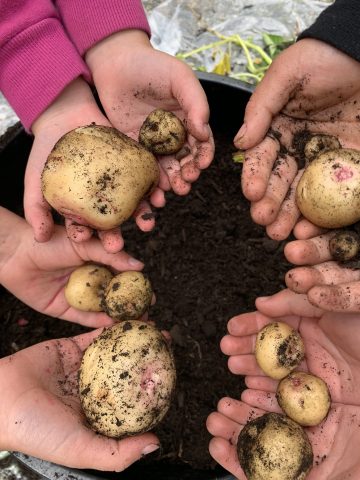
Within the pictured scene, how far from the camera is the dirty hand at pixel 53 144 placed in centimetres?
194

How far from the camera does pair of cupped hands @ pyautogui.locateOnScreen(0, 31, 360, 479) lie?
1574 millimetres

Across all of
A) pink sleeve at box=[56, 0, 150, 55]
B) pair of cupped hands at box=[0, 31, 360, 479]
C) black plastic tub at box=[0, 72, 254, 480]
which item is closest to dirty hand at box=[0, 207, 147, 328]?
pair of cupped hands at box=[0, 31, 360, 479]

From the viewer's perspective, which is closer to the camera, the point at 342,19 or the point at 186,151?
the point at 342,19

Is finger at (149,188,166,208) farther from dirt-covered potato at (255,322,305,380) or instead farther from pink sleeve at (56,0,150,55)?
pink sleeve at (56,0,150,55)

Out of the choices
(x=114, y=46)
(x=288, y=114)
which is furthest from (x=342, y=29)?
(x=114, y=46)

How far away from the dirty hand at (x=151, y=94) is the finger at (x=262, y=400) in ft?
3.55

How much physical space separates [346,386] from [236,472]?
70cm

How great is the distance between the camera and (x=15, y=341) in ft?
8.04

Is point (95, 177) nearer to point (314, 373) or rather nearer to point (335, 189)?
point (335, 189)

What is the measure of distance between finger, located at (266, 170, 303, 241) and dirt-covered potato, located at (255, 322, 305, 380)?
1.61ft

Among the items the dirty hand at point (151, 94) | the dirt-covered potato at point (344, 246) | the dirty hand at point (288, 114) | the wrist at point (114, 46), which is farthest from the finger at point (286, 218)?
the wrist at point (114, 46)

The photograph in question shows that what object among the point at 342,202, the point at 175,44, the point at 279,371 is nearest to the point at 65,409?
the point at 279,371

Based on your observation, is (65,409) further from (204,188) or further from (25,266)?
(204,188)

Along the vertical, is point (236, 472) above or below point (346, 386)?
below
